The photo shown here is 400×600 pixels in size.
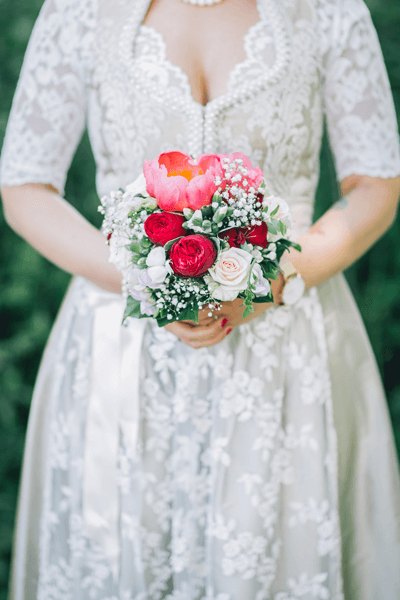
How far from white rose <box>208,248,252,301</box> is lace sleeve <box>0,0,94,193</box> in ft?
1.53

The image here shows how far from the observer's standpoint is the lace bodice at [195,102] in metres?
0.94

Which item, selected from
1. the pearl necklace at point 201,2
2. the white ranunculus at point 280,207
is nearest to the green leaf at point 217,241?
the white ranunculus at point 280,207

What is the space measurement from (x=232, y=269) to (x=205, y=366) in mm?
321

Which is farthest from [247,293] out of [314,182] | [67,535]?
[67,535]

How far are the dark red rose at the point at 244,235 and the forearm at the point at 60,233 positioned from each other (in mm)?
295

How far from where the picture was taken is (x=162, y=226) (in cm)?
71

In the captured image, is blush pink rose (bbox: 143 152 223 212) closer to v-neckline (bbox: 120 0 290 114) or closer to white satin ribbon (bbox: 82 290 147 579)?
v-neckline (bbox: 120 0 290 114)

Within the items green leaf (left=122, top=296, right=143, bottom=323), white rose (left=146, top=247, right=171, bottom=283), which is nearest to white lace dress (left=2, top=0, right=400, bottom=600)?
green leaf (left=122, top=296, right=143, bottom=323)

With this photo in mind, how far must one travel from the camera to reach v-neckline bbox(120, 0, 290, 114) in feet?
3.03

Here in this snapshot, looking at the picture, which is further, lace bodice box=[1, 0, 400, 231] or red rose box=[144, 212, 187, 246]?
lace bodice box=[1, 0, 400, 231]

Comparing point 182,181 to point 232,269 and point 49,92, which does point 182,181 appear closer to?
point 232,269

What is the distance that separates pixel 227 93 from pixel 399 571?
1.02m

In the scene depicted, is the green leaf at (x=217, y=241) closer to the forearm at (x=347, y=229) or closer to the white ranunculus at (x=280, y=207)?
the white ranunculus at (x=280, y=207)

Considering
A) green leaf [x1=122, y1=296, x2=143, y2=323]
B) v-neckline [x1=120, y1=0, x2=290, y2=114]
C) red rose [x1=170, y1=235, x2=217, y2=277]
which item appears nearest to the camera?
red rose [x1=170, y1=235, x2=217, y2=277]
